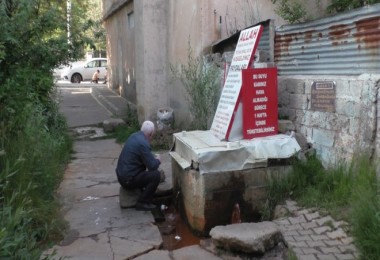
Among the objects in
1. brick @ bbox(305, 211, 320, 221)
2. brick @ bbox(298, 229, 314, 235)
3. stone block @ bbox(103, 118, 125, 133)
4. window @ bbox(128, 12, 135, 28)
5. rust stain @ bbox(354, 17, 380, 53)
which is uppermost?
window @ bbox(128, 12, 135, 28)

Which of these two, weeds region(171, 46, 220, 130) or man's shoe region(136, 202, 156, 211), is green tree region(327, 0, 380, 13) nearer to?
weeds region(171, 46, 220, 130)

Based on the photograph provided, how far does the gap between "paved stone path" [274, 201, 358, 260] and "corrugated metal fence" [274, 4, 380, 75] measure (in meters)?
1.62

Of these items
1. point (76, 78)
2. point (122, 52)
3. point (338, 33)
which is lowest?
point (76, 78)

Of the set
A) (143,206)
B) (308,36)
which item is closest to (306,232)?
(143,206)

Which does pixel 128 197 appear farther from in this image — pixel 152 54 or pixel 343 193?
pixel 152 54

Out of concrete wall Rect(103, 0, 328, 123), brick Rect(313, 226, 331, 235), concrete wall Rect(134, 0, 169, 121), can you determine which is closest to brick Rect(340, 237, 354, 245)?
brick Rect(313, 226, 331, 235)

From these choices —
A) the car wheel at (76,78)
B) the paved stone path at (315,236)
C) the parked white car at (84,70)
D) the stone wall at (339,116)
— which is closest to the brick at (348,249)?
the paved stone path at (315,236)

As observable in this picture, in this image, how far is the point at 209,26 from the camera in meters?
8.46

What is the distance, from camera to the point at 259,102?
552 cm

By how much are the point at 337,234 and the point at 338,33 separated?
2366 mm

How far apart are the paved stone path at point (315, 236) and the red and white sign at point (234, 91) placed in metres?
1.25

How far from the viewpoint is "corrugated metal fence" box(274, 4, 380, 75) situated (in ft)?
15.4

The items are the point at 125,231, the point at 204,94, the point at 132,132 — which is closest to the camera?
the point at 125,231

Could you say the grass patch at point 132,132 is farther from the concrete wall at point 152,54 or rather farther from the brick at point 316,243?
the brick at point 316,243
